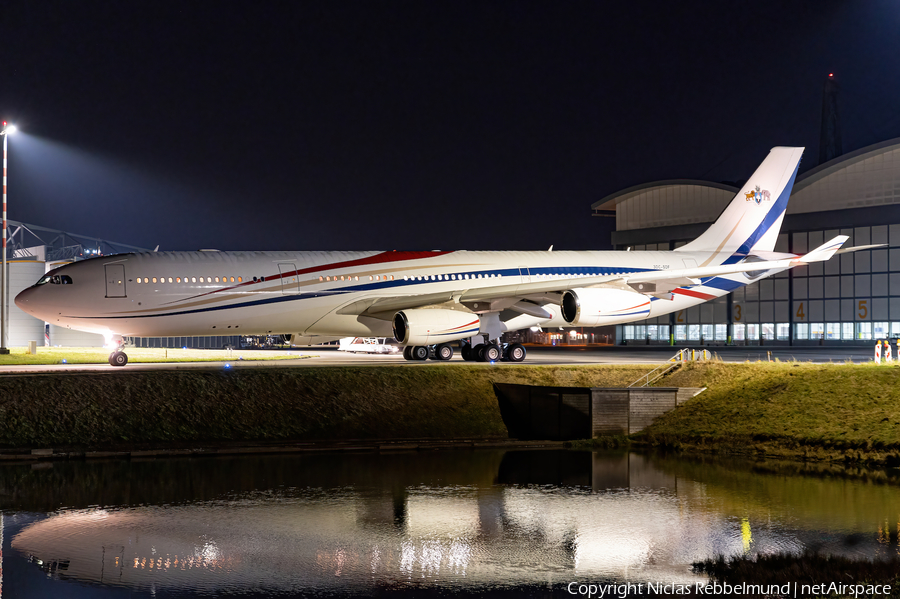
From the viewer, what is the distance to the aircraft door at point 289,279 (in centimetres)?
3206

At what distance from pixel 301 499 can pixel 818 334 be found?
2420 inches

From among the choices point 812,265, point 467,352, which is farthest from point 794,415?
point 812,265

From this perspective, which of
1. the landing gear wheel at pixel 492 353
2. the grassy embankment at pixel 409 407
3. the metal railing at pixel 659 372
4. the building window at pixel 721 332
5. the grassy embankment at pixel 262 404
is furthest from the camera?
the building window at pixel 721 332

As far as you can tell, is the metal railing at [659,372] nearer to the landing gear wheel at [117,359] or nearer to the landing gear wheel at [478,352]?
the landing gear wheel at [478,352]

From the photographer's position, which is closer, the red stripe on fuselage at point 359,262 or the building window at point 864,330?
the red stripe on fuselage at point 359,262

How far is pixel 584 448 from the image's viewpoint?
81.8 ft

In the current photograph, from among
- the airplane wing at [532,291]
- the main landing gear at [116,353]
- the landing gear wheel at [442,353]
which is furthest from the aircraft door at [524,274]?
the main landing gear at [116,353]

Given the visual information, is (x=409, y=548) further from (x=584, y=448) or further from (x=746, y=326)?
(x=746, y=326)

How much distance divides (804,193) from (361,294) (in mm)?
49285

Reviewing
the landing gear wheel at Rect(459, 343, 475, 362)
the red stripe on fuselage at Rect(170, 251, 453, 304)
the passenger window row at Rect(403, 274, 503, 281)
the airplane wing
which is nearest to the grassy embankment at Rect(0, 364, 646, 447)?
the airplane wing

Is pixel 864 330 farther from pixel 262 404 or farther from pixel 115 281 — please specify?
pixel 115 281

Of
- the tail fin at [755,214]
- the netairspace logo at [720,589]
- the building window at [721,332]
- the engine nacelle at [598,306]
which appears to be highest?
the tail fin at [755,214]

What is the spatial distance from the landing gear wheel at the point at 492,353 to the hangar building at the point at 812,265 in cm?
4217

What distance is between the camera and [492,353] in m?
33.6
